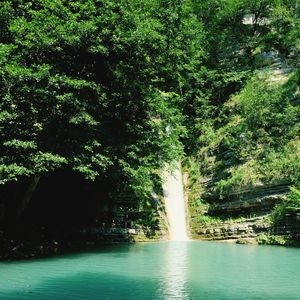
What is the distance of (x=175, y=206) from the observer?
20.7 meters

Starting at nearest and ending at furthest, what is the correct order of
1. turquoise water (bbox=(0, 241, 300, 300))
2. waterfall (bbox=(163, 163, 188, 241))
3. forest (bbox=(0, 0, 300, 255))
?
turquoise water (bbox=(0, 241, 300, 300)) → forest (bbox=(0, 0, 300, 255)) → waterfall (bbox=(163, 163, 188, 241))

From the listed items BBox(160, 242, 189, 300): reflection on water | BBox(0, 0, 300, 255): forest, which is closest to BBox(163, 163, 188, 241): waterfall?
BBox(0, 0, 300, 255): forest

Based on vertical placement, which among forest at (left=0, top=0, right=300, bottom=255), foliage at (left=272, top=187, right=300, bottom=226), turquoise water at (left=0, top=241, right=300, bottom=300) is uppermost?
forest at (left=0, top=0, right=300, bottom=255)

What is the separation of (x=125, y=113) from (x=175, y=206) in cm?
752

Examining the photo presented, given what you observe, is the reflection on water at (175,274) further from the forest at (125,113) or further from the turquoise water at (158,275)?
the forest at (125,113)

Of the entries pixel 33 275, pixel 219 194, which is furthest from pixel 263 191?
pixel 33 275

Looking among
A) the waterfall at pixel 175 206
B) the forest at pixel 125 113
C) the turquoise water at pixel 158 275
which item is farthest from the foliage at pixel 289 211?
the waterfall at pixel 175 206

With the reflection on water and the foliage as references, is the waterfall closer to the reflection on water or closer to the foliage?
the reflection on water

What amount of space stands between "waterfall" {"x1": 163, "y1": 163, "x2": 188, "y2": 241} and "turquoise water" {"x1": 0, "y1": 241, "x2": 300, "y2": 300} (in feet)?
15.5

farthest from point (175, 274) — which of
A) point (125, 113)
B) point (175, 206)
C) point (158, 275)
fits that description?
point (175, 206)

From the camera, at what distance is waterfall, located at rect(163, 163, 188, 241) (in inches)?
754

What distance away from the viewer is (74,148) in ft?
43.2

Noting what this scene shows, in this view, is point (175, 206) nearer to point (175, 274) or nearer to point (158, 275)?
point (175, 274)

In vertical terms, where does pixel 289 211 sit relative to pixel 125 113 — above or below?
below
